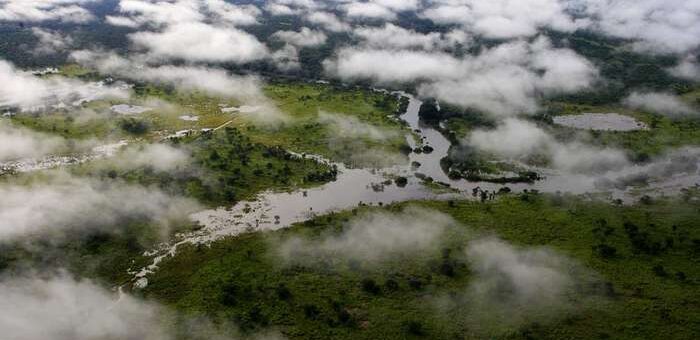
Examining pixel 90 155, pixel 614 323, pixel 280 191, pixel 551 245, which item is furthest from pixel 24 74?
Answer: pixel 614 323

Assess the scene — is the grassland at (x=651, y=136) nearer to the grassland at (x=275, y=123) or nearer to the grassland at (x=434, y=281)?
the grassland at (x=434, y=281)

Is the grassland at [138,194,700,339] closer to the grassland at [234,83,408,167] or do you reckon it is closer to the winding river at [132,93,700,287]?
the winding river at [132,93,700,287]

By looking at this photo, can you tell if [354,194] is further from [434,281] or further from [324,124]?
[324,124]

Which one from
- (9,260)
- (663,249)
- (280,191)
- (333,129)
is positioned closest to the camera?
(9,260)

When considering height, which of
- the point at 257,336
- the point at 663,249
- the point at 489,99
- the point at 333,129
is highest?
the point at 489,99

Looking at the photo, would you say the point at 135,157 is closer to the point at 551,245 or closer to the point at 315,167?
the point at 315,167

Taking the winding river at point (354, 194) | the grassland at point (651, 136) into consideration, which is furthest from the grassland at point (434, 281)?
the grassland at point (651, 136)

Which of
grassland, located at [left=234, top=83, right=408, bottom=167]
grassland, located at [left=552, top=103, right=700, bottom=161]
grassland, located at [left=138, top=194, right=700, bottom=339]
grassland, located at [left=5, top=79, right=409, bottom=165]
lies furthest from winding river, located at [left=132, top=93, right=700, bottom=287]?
grassland, located at [left=552, top=103, right=700, bottom=161]

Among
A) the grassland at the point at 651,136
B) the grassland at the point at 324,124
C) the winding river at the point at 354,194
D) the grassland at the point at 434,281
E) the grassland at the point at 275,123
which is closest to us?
the grassland at the point at 434,281
